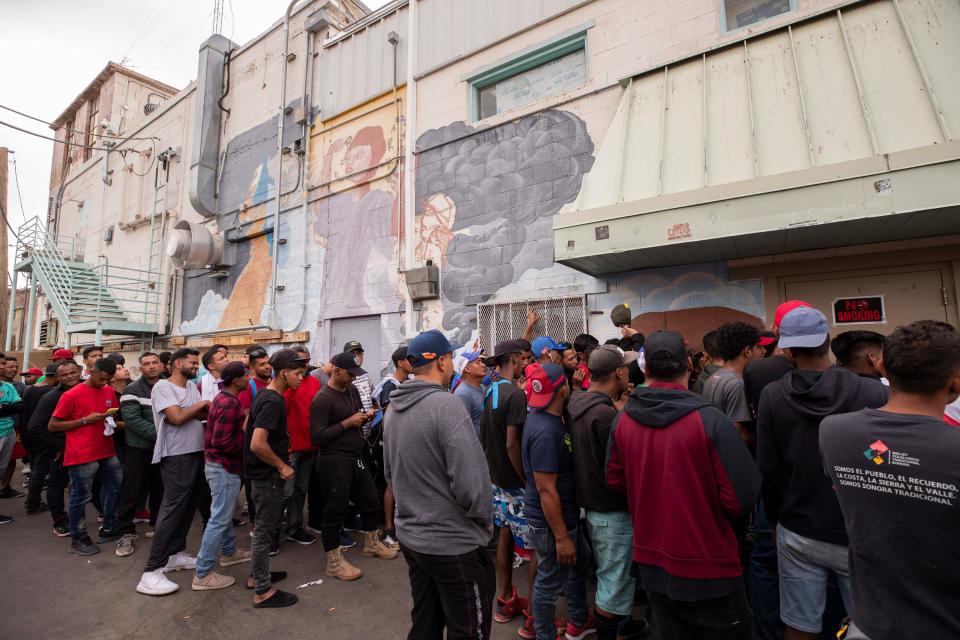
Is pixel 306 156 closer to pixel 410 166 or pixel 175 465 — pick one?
pixel 410 166

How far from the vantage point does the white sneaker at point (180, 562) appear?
4434 millimetres

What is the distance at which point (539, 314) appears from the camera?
719 cm

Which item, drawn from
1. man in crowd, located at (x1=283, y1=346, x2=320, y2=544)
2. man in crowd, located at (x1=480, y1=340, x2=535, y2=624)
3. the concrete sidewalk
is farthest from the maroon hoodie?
man in crowd, located at (x1=283, y1=346, x2=320, y2=544)

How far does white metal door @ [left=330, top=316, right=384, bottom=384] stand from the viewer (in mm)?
9234

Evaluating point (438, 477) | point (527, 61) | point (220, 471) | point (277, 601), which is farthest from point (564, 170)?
point (277, 601)

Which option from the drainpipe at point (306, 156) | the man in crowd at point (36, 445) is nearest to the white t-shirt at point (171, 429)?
the man in crowd at point (36, 445)

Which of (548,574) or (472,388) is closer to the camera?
(548,574)

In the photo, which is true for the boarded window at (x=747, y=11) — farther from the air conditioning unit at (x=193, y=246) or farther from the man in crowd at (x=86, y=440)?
the air conditioning unit at (x=193, y=246)

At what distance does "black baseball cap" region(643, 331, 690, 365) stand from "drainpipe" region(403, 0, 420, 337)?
6.51 meters

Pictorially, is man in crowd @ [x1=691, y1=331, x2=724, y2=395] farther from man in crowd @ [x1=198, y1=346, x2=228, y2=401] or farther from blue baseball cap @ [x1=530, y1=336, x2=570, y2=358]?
man in crowd @ [x1=198, y1=346, x2=228, y2=401]

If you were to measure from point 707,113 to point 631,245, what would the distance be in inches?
79.3

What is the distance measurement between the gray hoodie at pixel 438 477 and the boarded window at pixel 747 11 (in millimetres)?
6712

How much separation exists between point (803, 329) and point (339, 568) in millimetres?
4132

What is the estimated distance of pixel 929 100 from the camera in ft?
13.9
